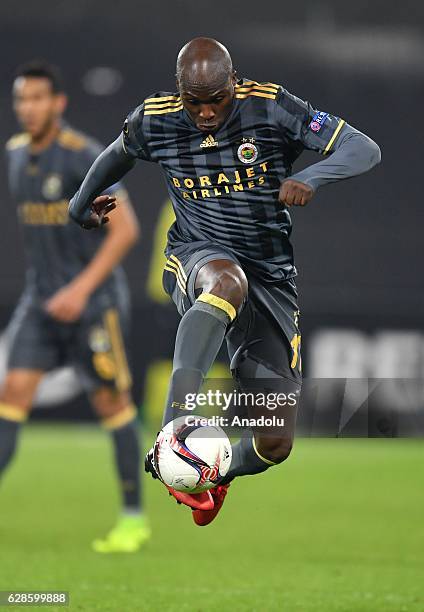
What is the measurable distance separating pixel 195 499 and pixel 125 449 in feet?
9.68

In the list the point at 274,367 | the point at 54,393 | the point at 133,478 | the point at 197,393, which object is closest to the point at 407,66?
the point at 54,393

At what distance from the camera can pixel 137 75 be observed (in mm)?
13688

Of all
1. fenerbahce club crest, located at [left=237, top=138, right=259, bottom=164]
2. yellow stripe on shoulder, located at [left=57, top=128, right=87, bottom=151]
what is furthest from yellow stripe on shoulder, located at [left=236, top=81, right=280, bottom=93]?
yellow stripe on shoulder, located at [left=57, top=128, right=87, bottom=151]

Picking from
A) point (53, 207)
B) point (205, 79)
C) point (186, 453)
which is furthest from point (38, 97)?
point (186, 453)

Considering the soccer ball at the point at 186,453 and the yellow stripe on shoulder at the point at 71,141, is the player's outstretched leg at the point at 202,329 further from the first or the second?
the yellow stripe on shoulder at the point at 71,141

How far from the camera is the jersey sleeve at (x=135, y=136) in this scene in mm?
4246

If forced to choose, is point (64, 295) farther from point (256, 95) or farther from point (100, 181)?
point (256, 95)

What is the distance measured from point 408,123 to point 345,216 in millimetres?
1499

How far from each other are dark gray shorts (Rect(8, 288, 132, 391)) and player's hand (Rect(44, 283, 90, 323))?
0.13 meters

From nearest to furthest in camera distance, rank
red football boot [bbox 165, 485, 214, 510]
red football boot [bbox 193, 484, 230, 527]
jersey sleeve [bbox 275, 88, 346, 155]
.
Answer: red football boot [bbox 165, 485, 214, 510] → jersey sleeve [bbox 275, 88, 346, 155] → red football boot [bbox 193, 484, 230, 527]

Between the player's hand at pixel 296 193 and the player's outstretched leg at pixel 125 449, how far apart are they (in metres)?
3.32

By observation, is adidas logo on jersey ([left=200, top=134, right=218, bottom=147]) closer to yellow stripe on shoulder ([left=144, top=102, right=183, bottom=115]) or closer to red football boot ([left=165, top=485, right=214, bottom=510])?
yellow stripe on shoulder ([left=144, top=102, right=183, bottom=115])

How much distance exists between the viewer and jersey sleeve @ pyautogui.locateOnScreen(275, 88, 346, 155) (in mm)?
4062

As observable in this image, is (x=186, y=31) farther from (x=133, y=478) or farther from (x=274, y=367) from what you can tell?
(x=274, y=367)
